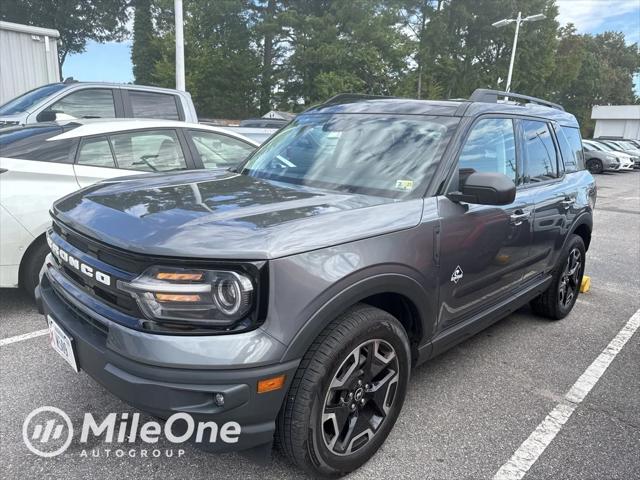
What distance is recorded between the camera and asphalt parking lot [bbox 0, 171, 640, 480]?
2.28m

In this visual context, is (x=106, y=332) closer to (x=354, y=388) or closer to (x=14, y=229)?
(x=354, y=388)

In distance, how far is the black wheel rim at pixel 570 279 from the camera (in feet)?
13.7

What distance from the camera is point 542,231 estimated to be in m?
3.46

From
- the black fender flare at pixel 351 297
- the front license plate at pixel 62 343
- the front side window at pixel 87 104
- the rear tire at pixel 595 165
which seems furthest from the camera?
the rear tire at pixel 595 165

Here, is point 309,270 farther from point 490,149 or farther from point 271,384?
point 490,149

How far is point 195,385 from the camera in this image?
173 cm

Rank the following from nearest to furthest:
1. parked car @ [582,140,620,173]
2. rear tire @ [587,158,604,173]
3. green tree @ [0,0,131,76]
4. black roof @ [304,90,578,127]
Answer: black roof @ [304,90,578,127], parked car @ [582,140,620,173], rear tire @ [587,158,604,173], green tree @ [0,0,131,76]

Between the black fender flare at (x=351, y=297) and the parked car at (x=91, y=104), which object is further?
the parked car at (x=91, y=104)

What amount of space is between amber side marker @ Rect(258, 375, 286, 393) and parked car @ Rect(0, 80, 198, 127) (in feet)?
16.6

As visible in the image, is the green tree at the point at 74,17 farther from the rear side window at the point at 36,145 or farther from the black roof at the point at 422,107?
the black roof at the point at 422,107

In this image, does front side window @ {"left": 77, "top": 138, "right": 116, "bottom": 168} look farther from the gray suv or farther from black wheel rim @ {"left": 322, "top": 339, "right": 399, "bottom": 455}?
black wheel rim @ {"left": 322, "top": 339, "right": 399, "bottom": 455}

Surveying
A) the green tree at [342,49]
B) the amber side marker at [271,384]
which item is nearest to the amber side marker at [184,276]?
the amber side marker at [271,384]

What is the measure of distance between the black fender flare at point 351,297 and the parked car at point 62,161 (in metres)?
2.65

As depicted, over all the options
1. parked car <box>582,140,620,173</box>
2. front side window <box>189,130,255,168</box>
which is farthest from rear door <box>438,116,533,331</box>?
parked car <box>582,140,620,173</box>
